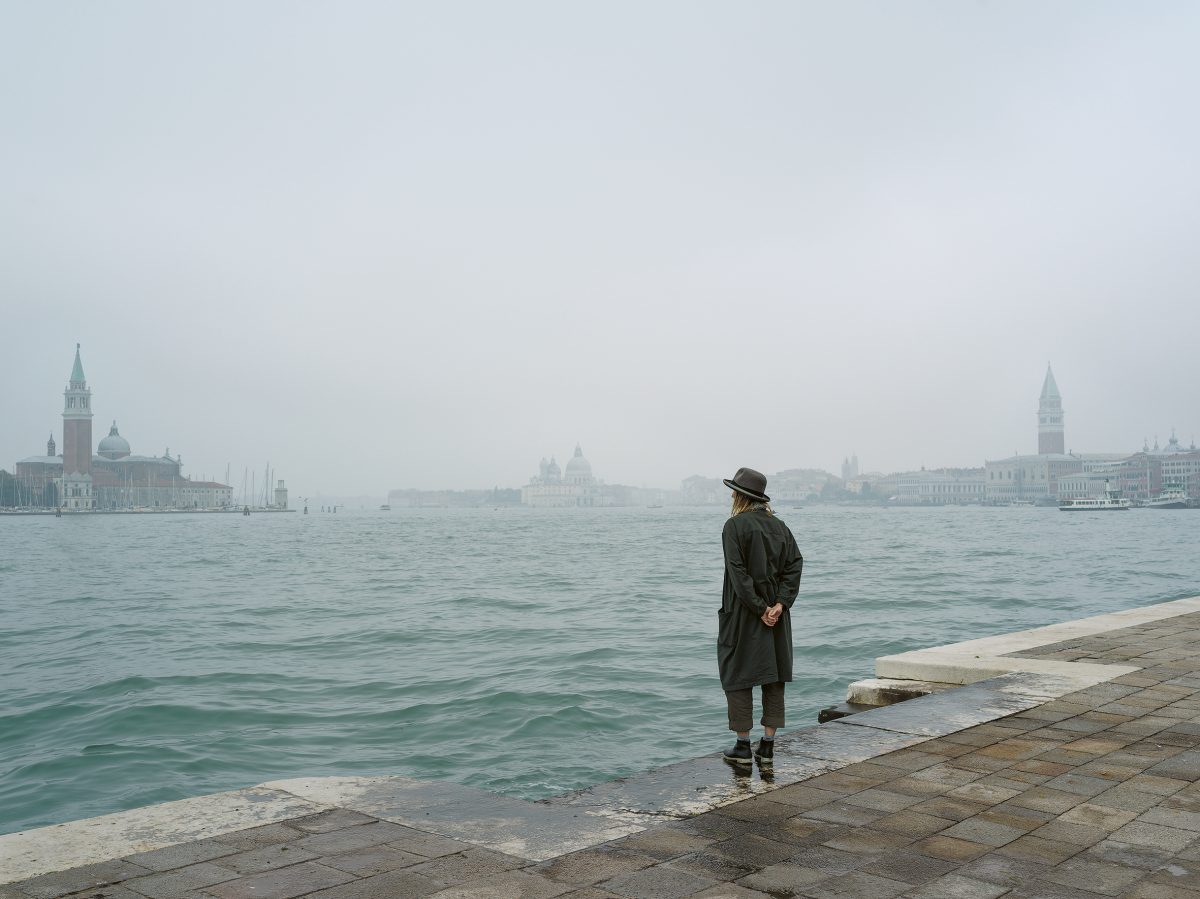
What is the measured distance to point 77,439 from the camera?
15912 cm

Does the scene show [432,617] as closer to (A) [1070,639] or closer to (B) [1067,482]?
(A) [1070,639]

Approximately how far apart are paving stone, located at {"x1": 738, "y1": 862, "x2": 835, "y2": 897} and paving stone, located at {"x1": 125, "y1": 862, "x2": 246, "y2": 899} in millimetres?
1783

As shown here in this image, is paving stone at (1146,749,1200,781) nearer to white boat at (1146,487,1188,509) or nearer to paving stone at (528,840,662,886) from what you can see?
paving stone at (528,840,662,886)

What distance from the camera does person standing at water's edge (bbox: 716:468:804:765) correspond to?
4988 millimetres

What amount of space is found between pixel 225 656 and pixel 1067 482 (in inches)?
6743

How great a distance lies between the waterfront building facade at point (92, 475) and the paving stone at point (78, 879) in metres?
172

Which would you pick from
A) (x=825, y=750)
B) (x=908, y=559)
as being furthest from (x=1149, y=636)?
(x=908, y=559)

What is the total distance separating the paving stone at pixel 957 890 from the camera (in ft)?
10.6

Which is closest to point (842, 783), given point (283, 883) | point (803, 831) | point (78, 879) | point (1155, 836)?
point (803, 831)

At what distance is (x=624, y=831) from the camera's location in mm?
3992

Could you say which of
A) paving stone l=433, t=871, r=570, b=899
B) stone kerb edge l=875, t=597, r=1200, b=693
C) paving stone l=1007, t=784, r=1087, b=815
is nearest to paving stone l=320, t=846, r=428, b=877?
paving stone l=433, t=871, r=570, b=899

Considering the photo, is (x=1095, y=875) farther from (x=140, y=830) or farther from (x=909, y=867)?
(x=140, y=830)

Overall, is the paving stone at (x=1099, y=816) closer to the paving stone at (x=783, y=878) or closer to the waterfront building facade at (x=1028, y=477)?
the paving stone at (x=783, y=878)

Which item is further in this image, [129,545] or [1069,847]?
[129,545]
